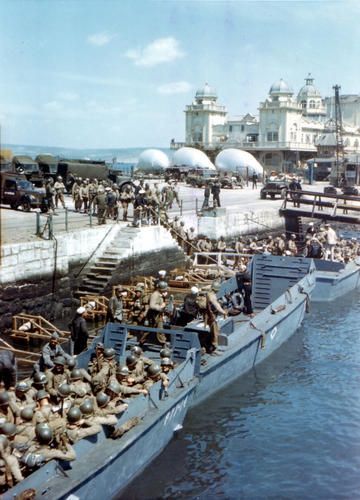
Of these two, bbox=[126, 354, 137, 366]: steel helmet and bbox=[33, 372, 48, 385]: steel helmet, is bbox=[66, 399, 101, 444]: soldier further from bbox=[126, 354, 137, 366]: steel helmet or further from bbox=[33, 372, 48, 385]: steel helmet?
bbox=[126, 354, 137, 366]: steel helmet

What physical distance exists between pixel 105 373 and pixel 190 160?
52.6 meters

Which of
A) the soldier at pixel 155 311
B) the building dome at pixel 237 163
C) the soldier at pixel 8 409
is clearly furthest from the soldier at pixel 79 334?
the building dome at pixel 237 163

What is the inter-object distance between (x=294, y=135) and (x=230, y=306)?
62.9 meters

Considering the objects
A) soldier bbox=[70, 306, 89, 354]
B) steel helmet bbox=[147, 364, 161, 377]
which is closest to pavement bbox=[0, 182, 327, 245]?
soldier bbox=[70, 306, 89, 354]

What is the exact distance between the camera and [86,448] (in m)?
7.98

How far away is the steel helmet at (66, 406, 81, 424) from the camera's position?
25.7 ft

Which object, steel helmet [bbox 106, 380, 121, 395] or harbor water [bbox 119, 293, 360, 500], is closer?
steel helmet [bbox 106, 380, 121, 395]

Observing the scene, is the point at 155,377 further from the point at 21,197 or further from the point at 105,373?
the point at 21,197

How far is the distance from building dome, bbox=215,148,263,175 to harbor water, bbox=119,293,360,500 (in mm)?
45204

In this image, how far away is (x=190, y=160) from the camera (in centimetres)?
6094

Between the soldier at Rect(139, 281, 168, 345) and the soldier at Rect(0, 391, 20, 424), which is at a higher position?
the soldier at Rect(139, 281, 168, 345)

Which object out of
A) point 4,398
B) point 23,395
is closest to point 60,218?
point 23,395

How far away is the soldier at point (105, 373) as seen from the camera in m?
9.19

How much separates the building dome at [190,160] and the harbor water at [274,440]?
46.6 metres
